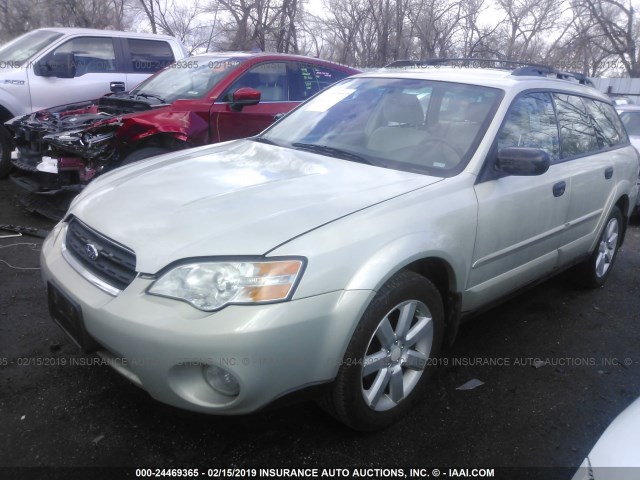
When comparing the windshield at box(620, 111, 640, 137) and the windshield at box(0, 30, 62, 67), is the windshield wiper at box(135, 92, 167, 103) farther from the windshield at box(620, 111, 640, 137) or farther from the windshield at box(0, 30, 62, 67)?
the windshield at box(620, 111, 640, 137)

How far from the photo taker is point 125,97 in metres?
5.79

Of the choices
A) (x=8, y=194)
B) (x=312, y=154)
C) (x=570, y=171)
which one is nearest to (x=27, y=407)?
(x=312, y=154)

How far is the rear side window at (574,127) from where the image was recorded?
3613 mm

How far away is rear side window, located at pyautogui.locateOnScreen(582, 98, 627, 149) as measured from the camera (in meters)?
4.10

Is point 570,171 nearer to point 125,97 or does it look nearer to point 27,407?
point 27,407

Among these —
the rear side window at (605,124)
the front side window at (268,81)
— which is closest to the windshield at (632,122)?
the rear side window at (605,124)

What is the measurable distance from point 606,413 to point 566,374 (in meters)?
0.38

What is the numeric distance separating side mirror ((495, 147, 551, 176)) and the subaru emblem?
2.03 m

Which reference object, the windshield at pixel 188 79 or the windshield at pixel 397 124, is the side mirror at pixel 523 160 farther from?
the windshield at pixel 188 79

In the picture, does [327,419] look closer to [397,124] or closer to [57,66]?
[397,124]

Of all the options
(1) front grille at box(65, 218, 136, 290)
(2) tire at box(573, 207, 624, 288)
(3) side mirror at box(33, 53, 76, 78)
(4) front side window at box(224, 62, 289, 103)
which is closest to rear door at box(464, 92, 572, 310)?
(2) tire at box(573, 207, 624, 288)

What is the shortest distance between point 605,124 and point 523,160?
2.05m

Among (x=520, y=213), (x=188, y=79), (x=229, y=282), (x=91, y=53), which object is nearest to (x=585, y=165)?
(x=520, y=213)

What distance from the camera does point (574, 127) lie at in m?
3.75
